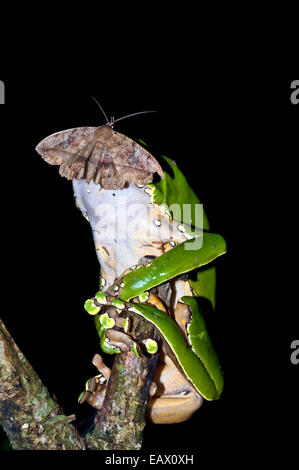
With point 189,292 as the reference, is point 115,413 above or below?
below

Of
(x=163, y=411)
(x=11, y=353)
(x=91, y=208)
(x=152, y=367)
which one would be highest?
(x=91, y=208)

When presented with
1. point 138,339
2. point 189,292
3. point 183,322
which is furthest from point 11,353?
point 189,292

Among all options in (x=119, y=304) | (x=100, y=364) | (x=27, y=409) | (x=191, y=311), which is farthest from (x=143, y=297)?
(x=27, y=409)

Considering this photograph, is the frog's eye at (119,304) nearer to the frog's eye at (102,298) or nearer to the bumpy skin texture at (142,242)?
the frog's eye at (102,298)

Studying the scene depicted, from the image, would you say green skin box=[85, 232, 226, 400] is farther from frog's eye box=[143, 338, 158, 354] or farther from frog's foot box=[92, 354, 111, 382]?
frog's foot box=[92, 354, 111, 382]

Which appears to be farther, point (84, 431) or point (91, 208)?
point (91, 208)

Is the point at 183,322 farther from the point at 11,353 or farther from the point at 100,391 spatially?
the point at 11,353

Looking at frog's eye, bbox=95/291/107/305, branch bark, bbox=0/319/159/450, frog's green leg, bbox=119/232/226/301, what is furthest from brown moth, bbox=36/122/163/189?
branch bark, bbox=0/319/159/450
